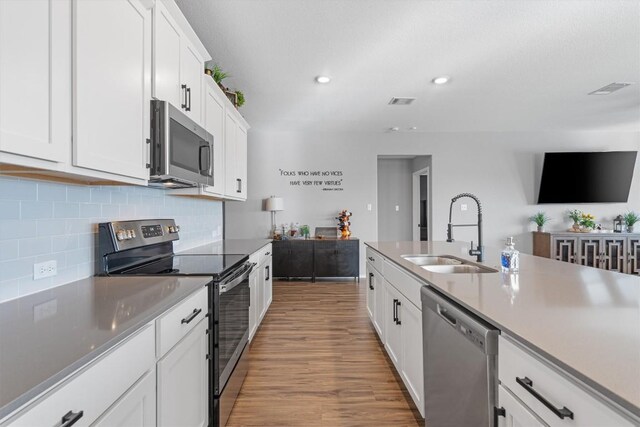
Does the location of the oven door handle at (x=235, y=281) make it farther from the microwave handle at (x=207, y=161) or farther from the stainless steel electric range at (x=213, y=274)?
the microwave handle at (x=207, y=161)

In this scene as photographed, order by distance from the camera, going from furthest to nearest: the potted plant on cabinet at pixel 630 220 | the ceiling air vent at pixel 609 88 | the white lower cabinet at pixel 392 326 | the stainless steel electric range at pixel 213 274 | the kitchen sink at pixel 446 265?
the potted plant on cabinet at pixel 630 220, the ceiling air vent at pixel 609 88, the white lower cabinet at pixel 392 326, the kitchen sink at pixel 446 265, the stainless steel electric range at pixel 213 274

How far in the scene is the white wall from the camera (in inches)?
237

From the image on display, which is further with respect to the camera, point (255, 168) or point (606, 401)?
point (255, 168)

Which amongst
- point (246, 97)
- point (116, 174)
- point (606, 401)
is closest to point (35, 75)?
point (116, 174)

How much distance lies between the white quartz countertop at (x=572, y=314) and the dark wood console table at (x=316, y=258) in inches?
144

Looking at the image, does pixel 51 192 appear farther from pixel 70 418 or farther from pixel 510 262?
pixel 510 262

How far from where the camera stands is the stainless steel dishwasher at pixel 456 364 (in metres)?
1.09

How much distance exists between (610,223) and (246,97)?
6.53 m

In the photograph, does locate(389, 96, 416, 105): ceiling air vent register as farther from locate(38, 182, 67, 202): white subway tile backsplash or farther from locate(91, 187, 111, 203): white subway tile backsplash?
locate(38, 182, 67, 202): white subway tile backsplash

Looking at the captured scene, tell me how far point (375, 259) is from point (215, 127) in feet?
5.83

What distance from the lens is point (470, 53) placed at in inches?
121

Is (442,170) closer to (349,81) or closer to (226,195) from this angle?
(349,81)

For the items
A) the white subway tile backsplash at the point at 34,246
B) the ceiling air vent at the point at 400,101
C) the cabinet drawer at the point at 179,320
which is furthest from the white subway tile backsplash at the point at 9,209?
the ceiling air vent at the point at 400,101

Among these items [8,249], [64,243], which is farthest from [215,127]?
[8,249]
